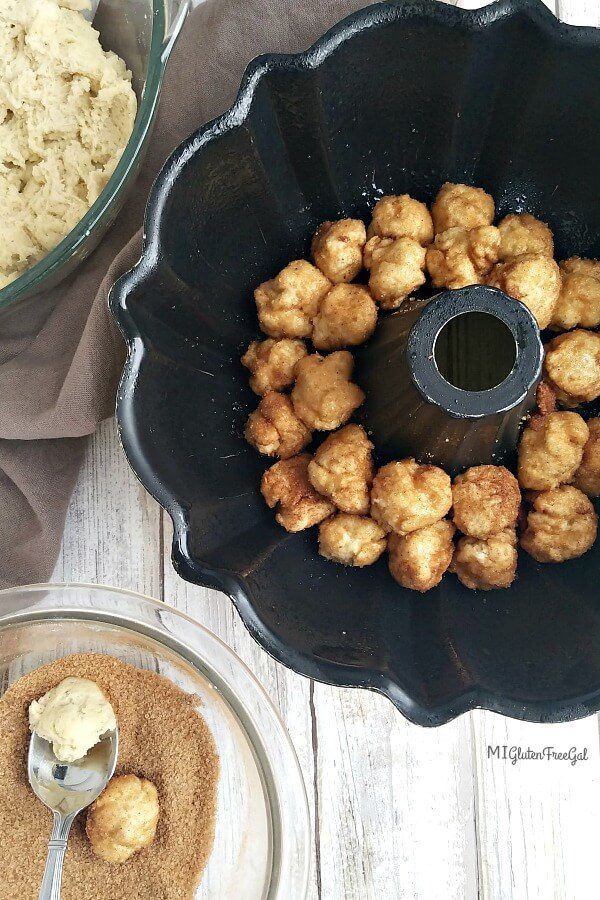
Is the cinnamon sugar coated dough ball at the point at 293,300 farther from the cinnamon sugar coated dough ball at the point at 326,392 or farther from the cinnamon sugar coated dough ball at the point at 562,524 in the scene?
the cinnamon sugar coated dough ball at the point at 562,524

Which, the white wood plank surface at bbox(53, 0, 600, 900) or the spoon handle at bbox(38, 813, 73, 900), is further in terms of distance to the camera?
the white wood plank surface at bbox(53, 0, 600, 900)

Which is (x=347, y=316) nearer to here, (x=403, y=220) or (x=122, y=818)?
(x=403, y=220)

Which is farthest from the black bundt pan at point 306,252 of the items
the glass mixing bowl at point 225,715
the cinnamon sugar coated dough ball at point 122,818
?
the cinnamon sugar coated dough ball at point 122,818

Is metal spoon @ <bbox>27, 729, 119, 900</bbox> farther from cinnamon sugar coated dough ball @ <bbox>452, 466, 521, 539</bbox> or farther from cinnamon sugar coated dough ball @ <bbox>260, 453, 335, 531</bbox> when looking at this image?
cinnamon sugar coated dough ball @ <bbox>452, 466, 521, 539</bbox>

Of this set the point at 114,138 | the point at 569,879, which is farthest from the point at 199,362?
the point at 569,879

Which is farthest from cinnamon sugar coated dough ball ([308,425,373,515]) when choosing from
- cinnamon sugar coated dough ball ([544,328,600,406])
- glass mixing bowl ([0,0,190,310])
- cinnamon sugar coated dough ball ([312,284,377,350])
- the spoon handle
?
the spoon handle

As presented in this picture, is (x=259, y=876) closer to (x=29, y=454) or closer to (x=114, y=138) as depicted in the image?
(x=29, y=454)

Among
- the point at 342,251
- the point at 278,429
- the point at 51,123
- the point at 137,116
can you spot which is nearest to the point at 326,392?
the point at 278,429
